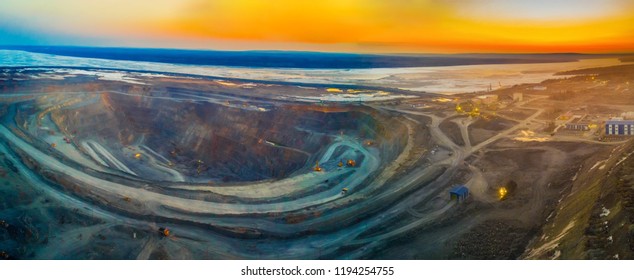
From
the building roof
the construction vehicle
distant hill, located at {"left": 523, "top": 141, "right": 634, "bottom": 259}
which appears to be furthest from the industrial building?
the construction vehicle

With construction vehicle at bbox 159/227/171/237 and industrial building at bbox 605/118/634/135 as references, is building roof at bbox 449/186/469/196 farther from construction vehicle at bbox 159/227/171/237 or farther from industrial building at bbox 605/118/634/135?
construction vehicle at bbox 159/227/171/237

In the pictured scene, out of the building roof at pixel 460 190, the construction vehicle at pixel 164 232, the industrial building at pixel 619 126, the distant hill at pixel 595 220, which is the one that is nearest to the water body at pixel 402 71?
the industrial building at pixel 619 126

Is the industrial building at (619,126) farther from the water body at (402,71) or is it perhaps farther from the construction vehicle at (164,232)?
the construction vehicle at (164,232)

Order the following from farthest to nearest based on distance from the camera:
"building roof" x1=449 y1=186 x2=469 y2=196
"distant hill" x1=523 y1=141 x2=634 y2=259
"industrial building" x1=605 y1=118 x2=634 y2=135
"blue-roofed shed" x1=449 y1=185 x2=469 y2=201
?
"industrial building" x1=605 y1=118 x2=634 y2=135 → "building roof" x1=449 y1=186 x2=469 y2=196 → "blue-roofed shed" x1=449 y1=185 x2=469 y2=201 → "distant hill" x1=523 y1=141 x2=634 y2=259

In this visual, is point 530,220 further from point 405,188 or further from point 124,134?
point 124,134

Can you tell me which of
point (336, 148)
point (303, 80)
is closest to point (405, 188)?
point (336, 148)
